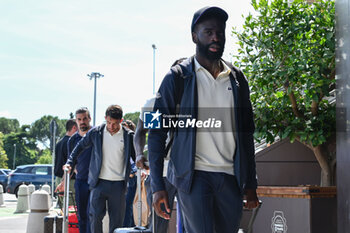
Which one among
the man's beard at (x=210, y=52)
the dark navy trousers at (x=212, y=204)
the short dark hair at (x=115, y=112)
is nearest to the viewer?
the dark navy trousers at (x=212, y=204)

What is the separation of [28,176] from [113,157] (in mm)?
22370

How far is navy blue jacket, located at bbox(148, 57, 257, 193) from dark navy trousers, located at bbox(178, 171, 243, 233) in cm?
5

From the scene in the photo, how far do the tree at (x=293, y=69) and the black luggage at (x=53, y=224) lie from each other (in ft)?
10.0

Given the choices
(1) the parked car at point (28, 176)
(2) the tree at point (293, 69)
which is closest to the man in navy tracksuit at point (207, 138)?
(2) the tree at point (293, 69)

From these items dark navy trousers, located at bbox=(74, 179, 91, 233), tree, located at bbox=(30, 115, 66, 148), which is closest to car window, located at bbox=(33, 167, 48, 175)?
dark navy trousers, located at bbox=(74, 179, 91, 233)

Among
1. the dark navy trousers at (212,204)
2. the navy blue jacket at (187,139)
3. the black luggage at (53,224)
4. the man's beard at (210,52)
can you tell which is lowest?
the black luggage at (53,224)

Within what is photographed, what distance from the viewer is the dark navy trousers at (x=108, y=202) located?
21.7 feet

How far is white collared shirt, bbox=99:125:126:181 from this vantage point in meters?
6.68

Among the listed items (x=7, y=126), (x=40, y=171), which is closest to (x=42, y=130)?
(x=7, y=126)

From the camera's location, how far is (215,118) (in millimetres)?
3088

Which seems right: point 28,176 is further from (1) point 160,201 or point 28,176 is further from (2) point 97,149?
(1) point 160,201

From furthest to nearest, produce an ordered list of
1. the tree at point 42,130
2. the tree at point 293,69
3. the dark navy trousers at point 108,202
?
the tree at point 42,130 → the tree at point 293,69 → the dark navy trousers at point 108,202

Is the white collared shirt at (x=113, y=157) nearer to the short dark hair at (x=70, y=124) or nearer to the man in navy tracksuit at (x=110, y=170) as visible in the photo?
the man in navy tracksuit at (x=110, y=170)

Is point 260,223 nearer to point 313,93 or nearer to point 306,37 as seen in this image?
point 313,93
